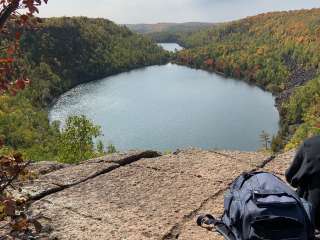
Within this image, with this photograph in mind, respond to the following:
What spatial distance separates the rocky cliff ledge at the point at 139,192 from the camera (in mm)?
5938

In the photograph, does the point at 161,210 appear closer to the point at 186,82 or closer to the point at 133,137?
the point at 133,137

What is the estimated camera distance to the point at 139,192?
23.1ft

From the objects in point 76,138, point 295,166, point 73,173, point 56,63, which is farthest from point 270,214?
point 56,63

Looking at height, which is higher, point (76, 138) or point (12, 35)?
point (12, 35)

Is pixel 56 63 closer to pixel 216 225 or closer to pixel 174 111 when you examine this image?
pixel 174 111

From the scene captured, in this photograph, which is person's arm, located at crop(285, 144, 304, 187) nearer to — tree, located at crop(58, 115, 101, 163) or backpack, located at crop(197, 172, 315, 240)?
backpack, located at crop(197, 172, 315, 240)

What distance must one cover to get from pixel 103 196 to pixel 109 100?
387 feet

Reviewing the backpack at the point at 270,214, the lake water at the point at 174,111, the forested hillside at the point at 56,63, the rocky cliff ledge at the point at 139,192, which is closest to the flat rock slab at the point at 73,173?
the rocky cliff ledge at the point at 139,192

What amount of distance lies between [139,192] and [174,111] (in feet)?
345

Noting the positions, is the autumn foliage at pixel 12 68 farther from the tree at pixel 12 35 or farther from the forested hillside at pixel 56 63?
the forested hillside at pixel 56 63

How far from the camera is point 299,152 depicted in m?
5.51

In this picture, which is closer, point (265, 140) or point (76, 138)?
point (76, 138)

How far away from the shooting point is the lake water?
90500mm

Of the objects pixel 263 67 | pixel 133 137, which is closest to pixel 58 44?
pixel 263 67
